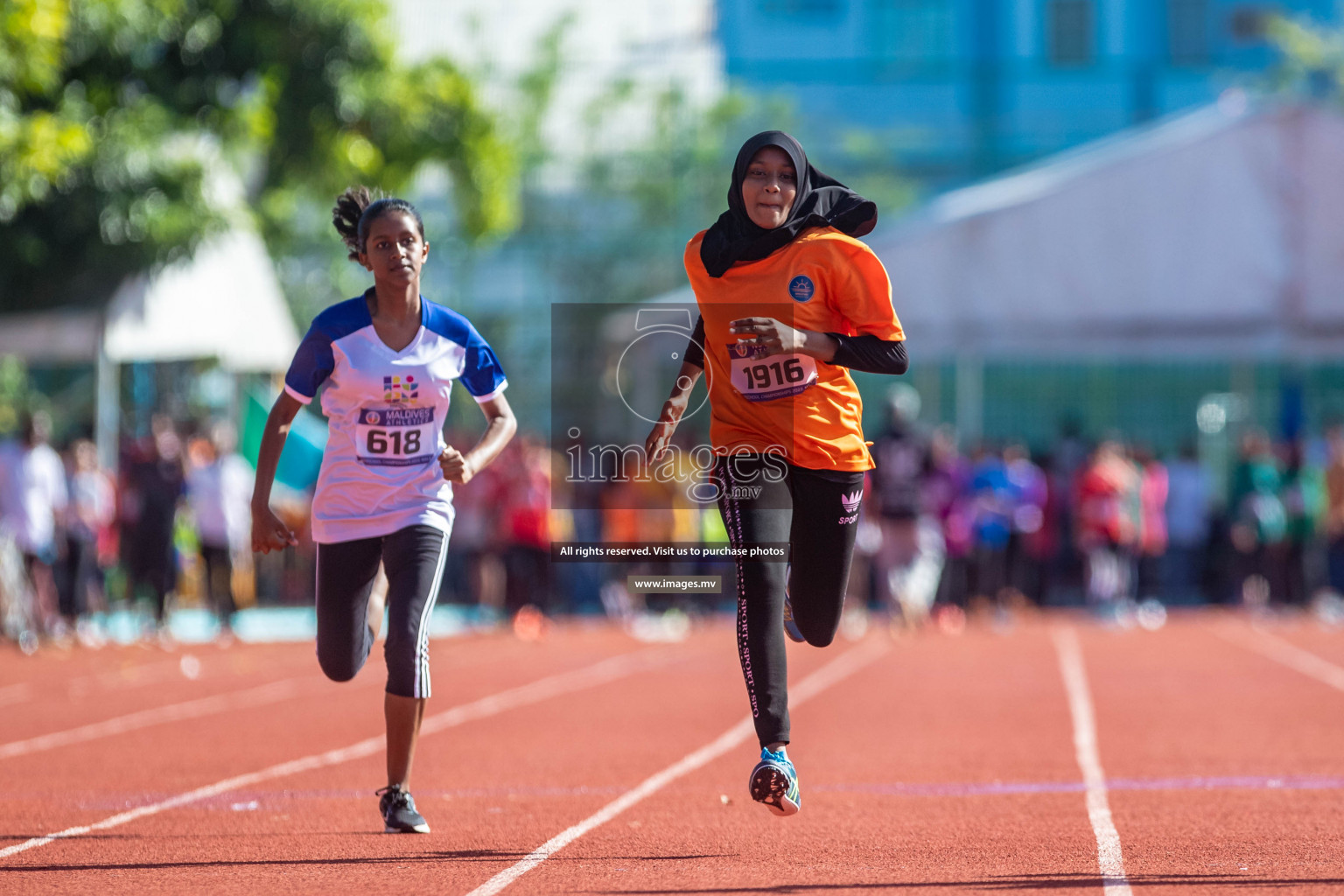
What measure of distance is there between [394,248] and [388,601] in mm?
1182

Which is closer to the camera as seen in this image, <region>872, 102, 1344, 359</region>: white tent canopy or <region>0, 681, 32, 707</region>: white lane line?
<region>0, 681, 32, 707</region>: white lane line

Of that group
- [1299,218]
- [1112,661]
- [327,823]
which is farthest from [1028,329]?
[327,823]

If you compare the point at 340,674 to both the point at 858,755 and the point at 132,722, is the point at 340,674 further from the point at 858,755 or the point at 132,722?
the point at 132,722

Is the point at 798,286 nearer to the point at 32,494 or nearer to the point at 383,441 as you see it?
the point at 383,441

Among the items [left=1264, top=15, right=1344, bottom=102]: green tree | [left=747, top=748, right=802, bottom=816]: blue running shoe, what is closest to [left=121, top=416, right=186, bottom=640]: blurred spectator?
[left=747, top=748, right=802, bottom=816]: blue running shoe

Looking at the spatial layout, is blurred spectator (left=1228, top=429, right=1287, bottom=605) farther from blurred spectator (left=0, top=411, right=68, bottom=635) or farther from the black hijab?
the black hijab

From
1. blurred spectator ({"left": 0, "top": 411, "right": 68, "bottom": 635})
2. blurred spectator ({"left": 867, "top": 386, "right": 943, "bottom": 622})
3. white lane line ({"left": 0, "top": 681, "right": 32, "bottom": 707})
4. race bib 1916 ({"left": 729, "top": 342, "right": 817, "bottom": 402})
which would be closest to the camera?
race bib 1916 ({"left": 729, "top": 342, "right": 817, "bottom": 402})

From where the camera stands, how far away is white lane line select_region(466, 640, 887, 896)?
18.5 ft

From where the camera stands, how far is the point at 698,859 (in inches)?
232

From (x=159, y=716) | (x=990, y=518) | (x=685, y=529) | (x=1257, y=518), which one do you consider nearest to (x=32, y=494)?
(x=159, y=716)

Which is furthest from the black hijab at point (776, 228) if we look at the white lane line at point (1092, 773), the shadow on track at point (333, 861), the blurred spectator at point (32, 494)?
the blurred spectator at point (32, 494)

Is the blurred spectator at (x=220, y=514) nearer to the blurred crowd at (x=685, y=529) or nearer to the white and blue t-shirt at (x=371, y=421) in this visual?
the blurred crowd at (x=685, y=529)

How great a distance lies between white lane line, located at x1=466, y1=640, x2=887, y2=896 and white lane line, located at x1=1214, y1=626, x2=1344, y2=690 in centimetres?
332

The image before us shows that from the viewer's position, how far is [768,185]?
19.3 feet
